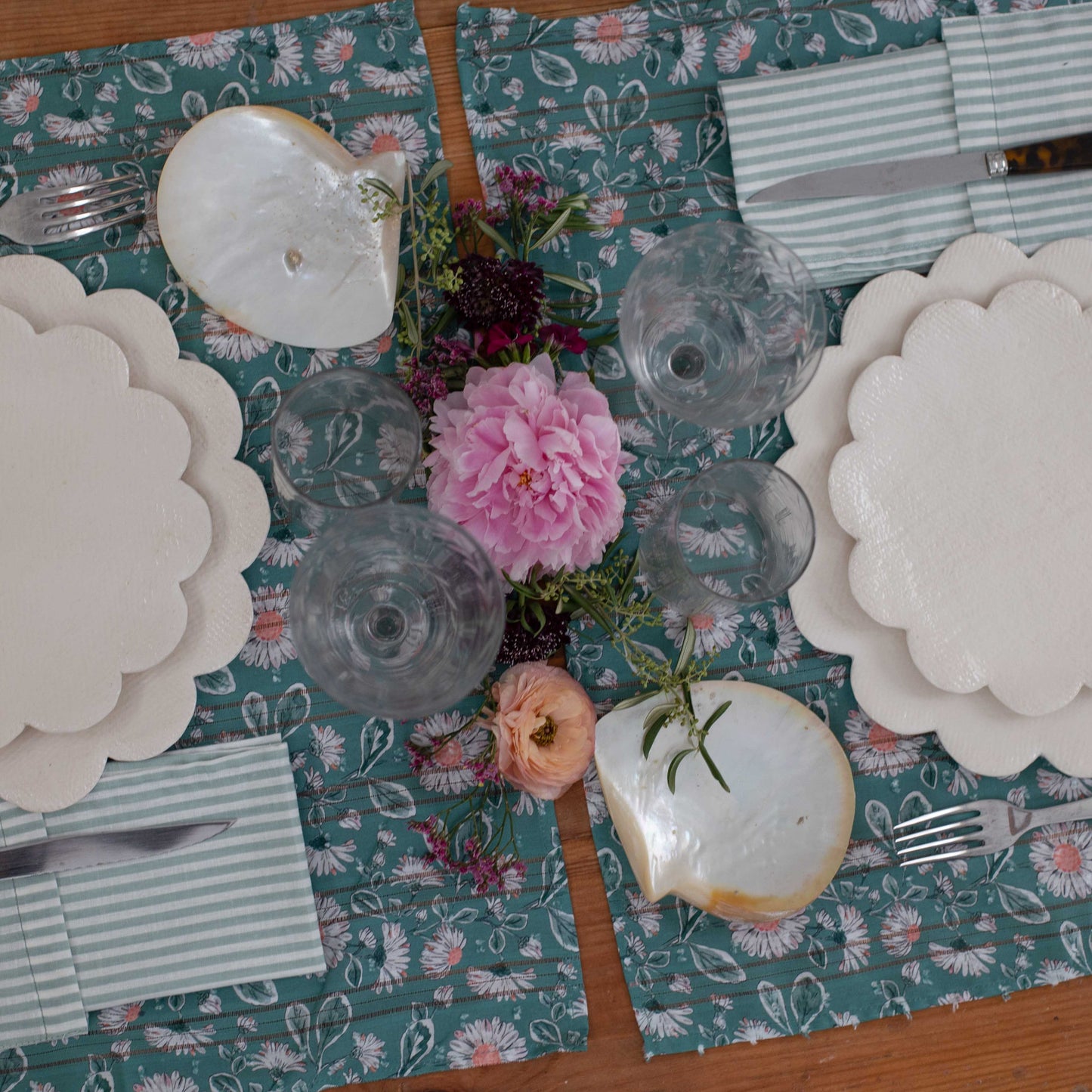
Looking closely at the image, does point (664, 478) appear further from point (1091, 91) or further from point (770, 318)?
point (1091, 91)

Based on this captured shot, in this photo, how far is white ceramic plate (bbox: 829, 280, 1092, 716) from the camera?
2.37 feet

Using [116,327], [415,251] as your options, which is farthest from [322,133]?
[116,327]

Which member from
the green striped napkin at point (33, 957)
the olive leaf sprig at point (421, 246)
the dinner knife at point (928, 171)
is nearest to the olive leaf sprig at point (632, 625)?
the olive leaf sprig at point (421, 246)

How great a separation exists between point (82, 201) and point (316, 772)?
0.49 meters

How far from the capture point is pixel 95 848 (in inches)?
27.6

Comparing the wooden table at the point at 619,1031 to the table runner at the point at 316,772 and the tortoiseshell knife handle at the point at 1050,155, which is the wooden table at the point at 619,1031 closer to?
the table runner at the point at 316,772

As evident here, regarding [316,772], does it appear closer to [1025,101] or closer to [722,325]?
[722,325]

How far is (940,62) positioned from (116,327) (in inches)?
27.6

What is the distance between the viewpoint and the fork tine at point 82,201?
71cm

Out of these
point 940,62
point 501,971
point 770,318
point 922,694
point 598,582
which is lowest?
point 501,971

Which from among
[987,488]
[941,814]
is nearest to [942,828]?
[941,814]

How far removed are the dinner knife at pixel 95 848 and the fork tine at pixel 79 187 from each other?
0.51 metres

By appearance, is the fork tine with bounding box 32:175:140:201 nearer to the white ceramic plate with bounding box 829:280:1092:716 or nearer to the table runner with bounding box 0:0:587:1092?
the table runner with bounding box 0:0:587:1092

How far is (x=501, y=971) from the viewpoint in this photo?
0.72 m
